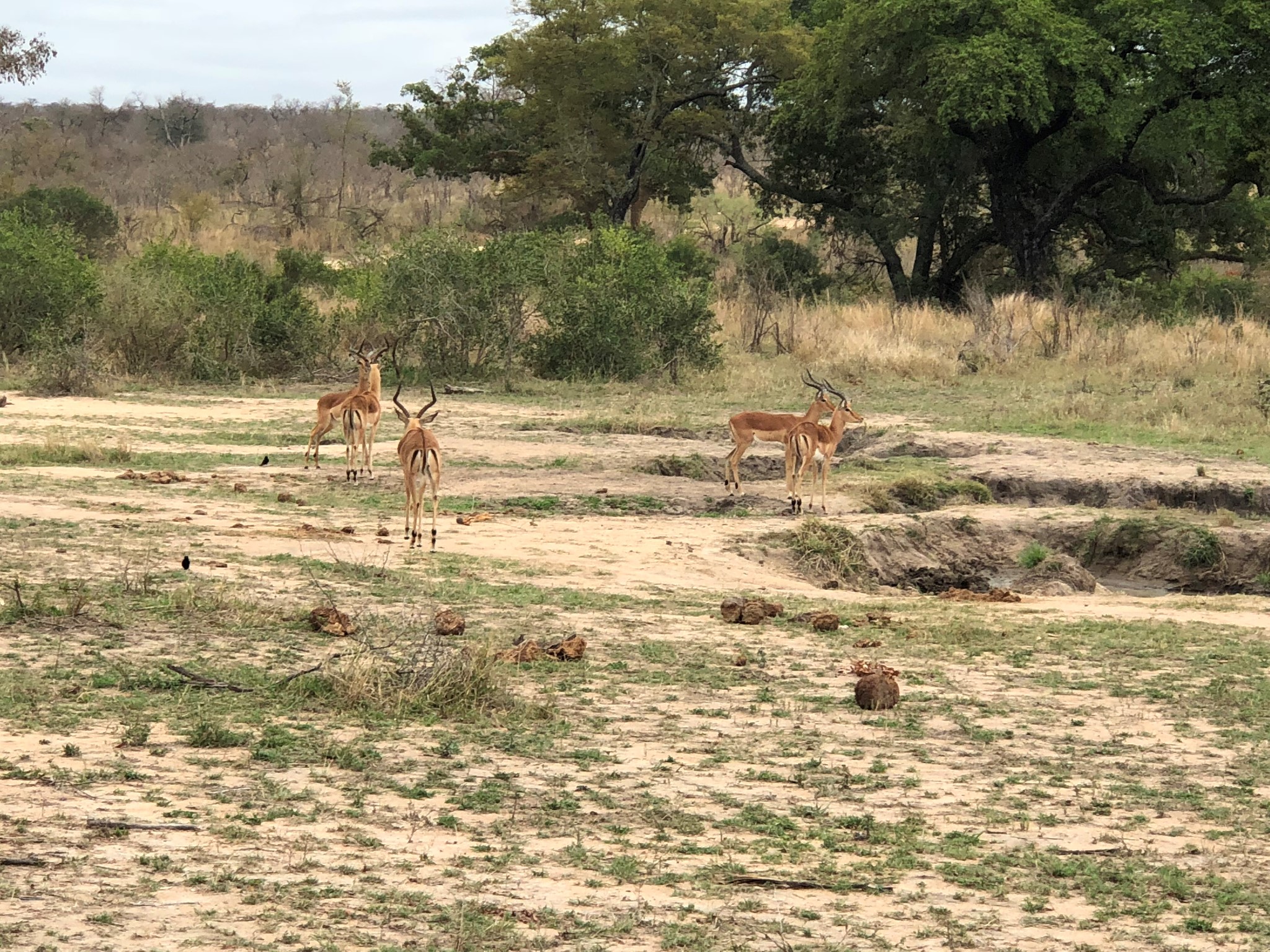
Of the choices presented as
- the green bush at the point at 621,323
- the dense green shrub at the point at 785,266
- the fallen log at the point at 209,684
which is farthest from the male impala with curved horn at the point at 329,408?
the dense green shrub at the point at 785,266

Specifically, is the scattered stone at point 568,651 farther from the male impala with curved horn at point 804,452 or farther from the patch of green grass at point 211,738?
the male impala with curved horn at point 804,452

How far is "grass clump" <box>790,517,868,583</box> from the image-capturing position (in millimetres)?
11602

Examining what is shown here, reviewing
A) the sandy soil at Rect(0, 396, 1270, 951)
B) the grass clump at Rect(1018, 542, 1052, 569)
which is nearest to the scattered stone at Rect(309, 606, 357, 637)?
the sandy soil at Rect(0, 396, 1270, 951)

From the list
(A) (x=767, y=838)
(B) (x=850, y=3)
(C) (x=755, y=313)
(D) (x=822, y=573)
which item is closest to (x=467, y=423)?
(D) (x=822, y=573)

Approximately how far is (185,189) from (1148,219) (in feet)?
96.2

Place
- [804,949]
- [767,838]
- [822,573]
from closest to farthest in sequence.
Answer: [804,949] < [767,838] < [822,573]

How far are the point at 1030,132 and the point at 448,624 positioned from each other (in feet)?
81.7

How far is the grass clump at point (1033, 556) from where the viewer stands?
12.4m

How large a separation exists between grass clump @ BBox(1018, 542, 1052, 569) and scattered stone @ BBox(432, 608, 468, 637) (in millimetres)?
5709

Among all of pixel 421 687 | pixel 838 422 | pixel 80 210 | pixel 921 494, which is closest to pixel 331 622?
pixel 421 687

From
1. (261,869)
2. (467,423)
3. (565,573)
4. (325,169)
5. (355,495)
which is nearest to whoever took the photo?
(261,869)

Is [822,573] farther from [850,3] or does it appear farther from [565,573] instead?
[850,3]

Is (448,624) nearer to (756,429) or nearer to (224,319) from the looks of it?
(756,429)

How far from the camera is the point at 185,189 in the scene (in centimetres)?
4909
